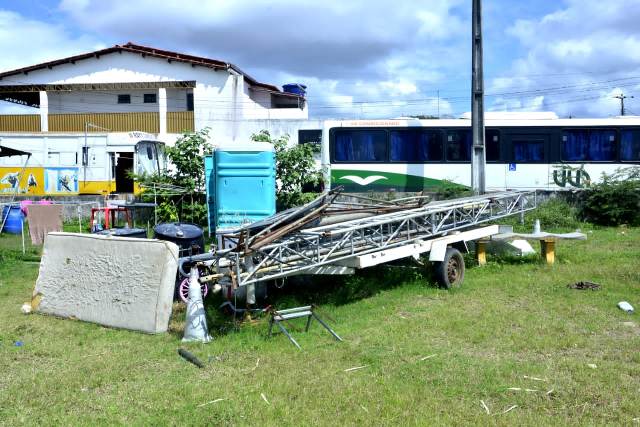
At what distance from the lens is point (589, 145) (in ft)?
60.3

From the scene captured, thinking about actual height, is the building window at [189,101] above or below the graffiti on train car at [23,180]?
above

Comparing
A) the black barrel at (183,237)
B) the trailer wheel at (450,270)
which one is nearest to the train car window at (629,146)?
the trailer wheel at (450,270)

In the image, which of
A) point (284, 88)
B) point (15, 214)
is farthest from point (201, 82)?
point (15, 214)

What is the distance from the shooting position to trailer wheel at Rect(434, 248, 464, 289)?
29.3 ft

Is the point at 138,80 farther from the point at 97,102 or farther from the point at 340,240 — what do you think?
the point at 340,240

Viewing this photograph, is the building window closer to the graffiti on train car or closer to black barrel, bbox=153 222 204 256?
the graffiti on train car

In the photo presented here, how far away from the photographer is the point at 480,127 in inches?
685

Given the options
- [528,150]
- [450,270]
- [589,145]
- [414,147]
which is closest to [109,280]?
[450,270]

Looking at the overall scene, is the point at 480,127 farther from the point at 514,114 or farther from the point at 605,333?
the point at 605,333

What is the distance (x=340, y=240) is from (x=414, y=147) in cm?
1173

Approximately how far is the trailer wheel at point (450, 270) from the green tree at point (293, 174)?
568cm

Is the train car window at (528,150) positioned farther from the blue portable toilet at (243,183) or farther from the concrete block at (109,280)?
the concrete block at (109,280)

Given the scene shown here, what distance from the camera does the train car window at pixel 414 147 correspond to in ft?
62.0

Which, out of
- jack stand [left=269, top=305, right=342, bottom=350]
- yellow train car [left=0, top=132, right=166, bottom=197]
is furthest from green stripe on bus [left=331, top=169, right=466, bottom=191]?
jack stand [left=269, top=305, right=342, bottom=350]
